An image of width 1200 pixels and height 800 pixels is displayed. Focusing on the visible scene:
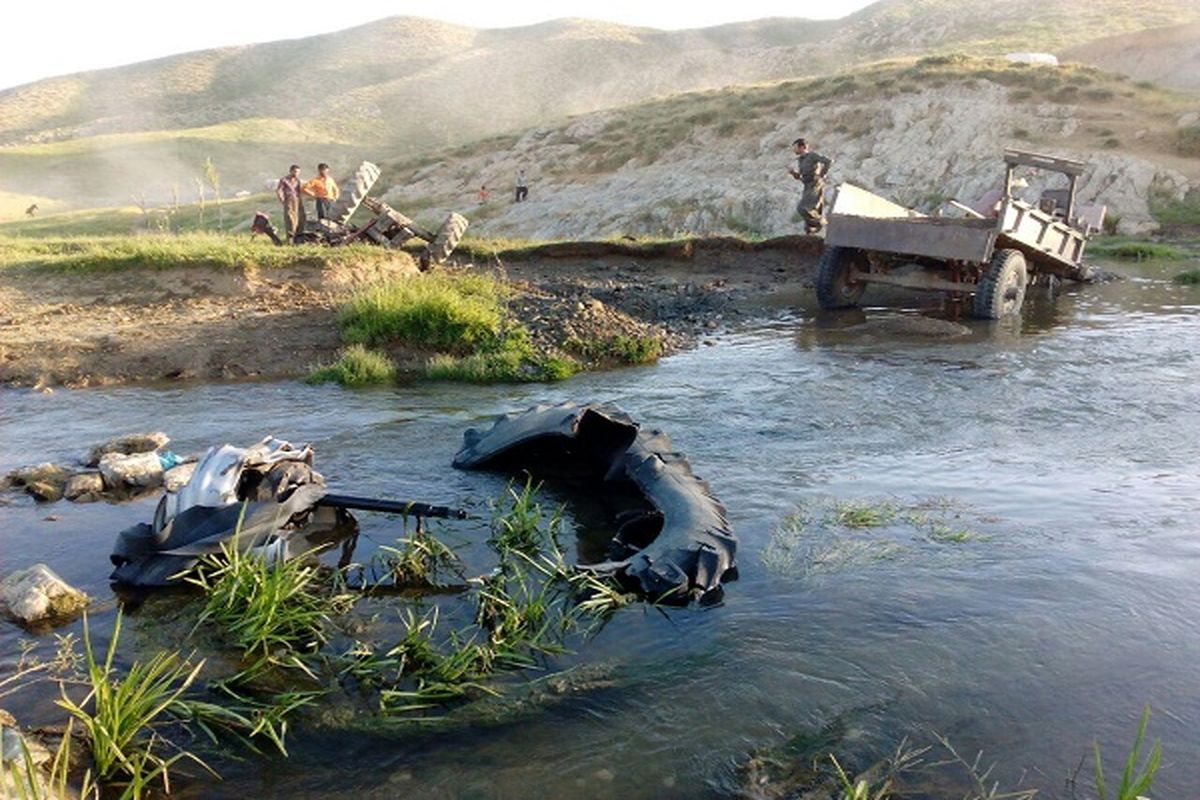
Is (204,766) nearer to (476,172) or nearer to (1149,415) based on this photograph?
(1149,415)

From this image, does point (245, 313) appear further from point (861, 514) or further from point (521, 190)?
point (521, 190)

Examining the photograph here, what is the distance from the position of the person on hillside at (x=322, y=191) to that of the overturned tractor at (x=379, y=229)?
1.21 m

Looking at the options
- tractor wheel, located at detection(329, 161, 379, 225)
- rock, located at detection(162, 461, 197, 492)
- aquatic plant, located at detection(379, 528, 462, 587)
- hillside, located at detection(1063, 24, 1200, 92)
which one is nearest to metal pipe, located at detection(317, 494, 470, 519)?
aquatic plant, located at detection(379, 528, 462, 587)

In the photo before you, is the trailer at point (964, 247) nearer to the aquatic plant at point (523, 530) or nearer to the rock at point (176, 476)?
the aquatic plant at point (523, 530)

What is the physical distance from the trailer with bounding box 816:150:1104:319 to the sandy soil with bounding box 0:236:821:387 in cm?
163

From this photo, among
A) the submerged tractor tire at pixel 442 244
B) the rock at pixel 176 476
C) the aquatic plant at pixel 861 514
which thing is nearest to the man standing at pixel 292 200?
the submerged tractor tire at pixel 442 244

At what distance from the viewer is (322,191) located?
18.5 metres

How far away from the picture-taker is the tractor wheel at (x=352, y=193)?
16.4m

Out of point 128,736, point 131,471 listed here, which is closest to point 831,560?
point 128,736

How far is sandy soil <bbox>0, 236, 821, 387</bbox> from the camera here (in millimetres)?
10508

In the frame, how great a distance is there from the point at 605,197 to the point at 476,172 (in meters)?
12.3

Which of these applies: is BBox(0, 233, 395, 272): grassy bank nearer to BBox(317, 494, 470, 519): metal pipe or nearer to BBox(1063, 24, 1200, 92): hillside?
BBox(317, 494, 470, 519): metal pipe

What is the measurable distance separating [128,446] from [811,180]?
46.9 ft

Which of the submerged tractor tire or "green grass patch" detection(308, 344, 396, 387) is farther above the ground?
the submerged tractor tire
